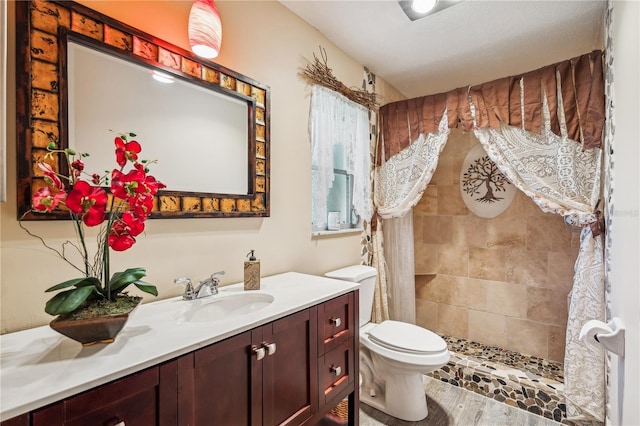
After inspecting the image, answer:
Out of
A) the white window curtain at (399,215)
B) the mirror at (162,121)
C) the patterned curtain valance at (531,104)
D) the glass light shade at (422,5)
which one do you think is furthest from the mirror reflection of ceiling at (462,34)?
the mirror at (162,121)

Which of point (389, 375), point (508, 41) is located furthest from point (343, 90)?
point (389, 375)

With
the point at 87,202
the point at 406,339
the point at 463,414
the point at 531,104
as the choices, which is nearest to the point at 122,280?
the point at 87,202

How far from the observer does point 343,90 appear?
2.18 metres

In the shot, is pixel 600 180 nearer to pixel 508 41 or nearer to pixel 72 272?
pixel 508 41

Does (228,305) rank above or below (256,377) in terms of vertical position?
above

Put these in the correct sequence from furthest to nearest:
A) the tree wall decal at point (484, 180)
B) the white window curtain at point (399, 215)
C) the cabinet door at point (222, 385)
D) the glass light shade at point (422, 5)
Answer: the tree wall decal at point (484, 180)
the white window curtain at point (399, 215)
the glass light shade at point (422, 5)
the cabinet door at point (222, 385)

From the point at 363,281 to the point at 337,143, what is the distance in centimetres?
104

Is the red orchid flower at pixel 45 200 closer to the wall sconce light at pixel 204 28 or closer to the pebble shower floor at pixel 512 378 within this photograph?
the wall sconce light at pixel 204 28

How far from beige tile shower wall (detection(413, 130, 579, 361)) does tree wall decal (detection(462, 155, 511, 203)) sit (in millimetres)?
104

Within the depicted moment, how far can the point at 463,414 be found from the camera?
193cm

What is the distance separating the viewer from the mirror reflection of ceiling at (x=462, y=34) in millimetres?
1747

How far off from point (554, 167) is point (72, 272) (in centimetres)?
254

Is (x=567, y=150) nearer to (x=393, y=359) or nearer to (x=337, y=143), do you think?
(x=337, y=143)

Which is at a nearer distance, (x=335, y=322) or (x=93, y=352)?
(x=93, y=352)
